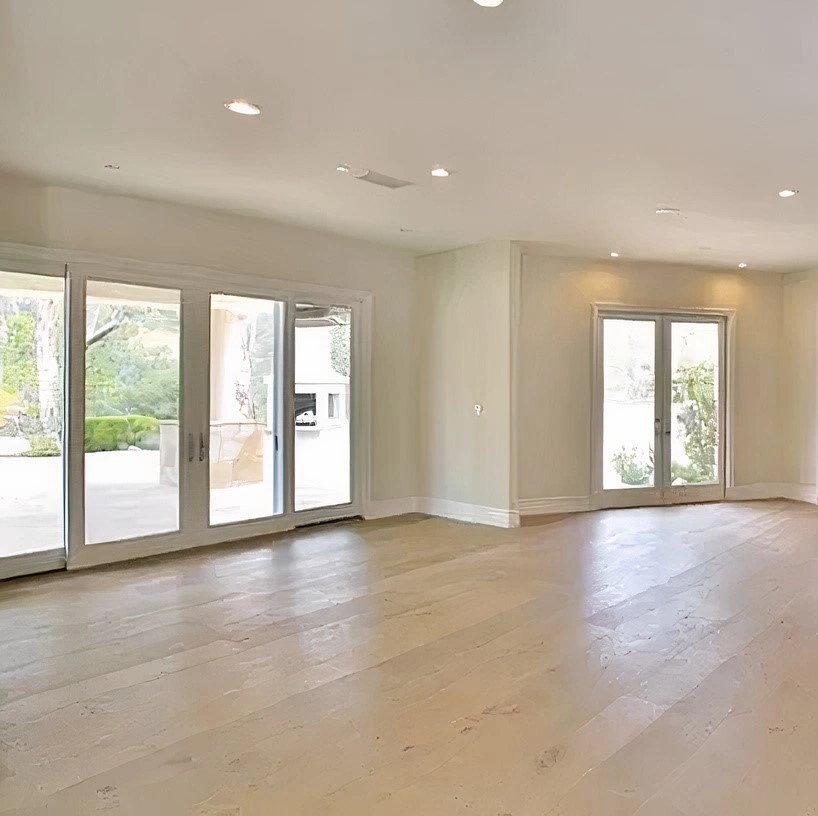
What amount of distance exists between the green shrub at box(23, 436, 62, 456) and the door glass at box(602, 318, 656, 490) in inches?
222

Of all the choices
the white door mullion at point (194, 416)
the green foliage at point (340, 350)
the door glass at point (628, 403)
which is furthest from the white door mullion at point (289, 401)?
the door glass at point (628, 403)

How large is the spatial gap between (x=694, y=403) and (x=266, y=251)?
5.40 m

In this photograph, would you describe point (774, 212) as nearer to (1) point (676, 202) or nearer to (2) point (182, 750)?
(1) point (676, 202)

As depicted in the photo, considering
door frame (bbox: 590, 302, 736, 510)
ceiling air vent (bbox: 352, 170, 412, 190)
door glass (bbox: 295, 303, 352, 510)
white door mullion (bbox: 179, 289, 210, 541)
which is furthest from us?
door frame (bbox: 590, 302, 736, 510)

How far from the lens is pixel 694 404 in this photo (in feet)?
27.4

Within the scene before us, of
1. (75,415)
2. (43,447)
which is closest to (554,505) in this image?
(75,415)

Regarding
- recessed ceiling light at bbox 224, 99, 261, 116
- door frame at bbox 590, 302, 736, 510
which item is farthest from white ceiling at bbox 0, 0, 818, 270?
door frame at bbox 590, 302, 736, 510

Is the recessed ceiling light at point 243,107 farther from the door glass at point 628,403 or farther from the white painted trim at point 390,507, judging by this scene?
the door glass at point 628,403

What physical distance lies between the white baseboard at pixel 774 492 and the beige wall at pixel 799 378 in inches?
3.0

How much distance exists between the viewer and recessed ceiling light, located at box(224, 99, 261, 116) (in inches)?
139

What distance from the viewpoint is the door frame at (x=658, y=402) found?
7.84 m

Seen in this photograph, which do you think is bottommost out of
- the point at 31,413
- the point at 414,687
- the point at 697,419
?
the point at 414,687

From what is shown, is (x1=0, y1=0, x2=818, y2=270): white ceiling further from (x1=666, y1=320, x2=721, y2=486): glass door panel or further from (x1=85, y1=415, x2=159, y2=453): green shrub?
(x1=666, y1=320, x2=721, y2=486): glass door panel

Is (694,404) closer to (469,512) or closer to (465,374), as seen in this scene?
(465,374)
